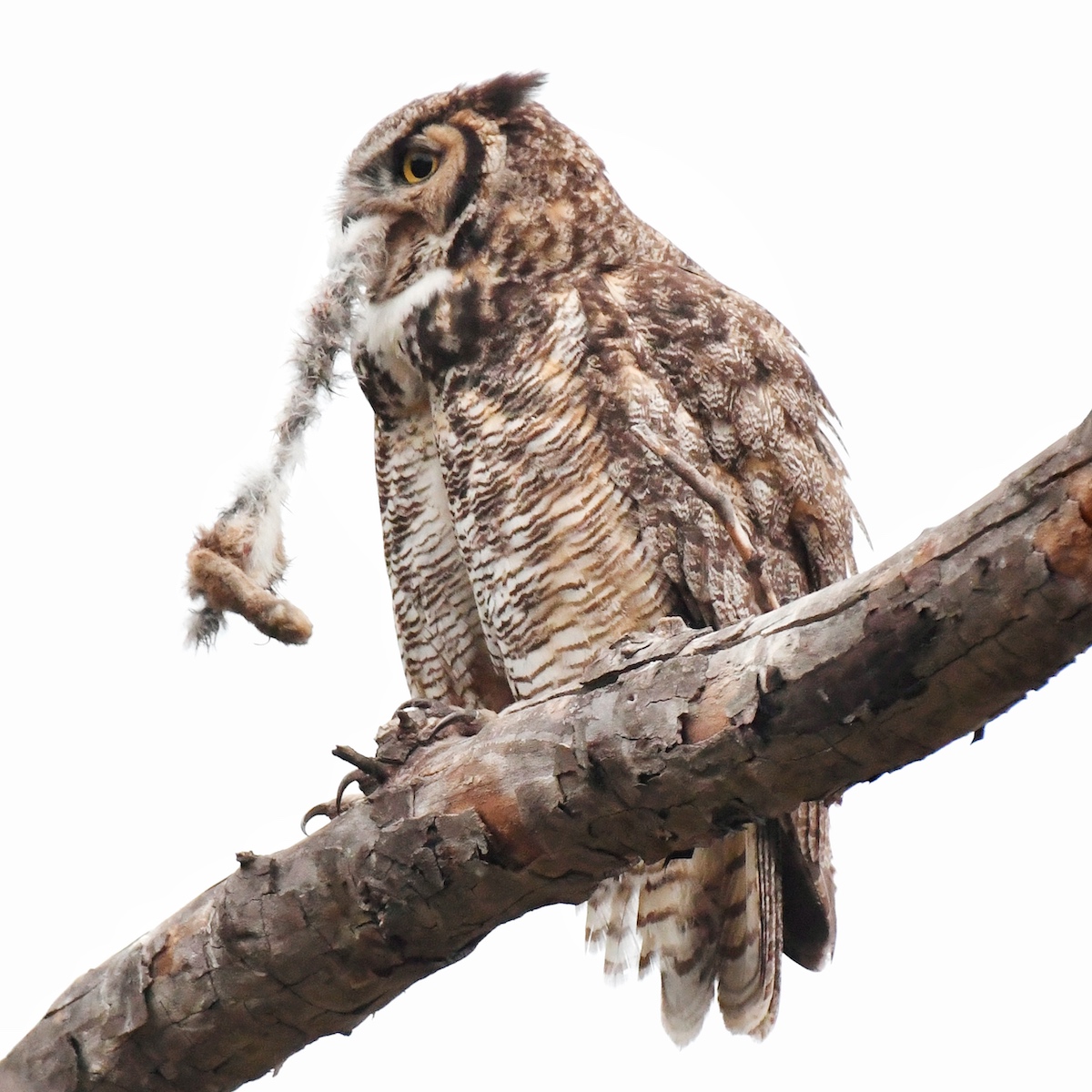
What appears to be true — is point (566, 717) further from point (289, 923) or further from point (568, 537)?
point (568, 537)

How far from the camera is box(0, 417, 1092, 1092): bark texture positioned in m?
1.71

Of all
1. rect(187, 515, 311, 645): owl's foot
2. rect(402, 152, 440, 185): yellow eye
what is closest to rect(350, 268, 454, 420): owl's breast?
rect(402, 152, 440, 185): yellow eye

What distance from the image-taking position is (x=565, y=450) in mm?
3203

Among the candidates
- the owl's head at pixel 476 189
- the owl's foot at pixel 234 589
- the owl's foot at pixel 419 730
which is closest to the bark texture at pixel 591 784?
the owl's foot at pixel 419 730

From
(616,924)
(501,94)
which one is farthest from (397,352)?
(616,924)

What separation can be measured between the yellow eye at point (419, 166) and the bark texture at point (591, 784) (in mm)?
1755

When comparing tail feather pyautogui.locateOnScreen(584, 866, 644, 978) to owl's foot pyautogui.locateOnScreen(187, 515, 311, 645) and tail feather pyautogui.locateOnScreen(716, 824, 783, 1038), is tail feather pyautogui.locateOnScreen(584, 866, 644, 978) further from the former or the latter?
owl's foot pyautogui.locateOnScreen(187, 515, 311, 645)

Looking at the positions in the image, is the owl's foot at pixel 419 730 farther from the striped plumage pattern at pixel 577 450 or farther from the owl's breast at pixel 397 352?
the owl's breast at pixel 397 352

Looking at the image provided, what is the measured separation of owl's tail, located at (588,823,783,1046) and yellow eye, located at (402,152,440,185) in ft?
5.65

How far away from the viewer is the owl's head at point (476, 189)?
11.6 ft

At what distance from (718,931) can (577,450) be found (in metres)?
1.10

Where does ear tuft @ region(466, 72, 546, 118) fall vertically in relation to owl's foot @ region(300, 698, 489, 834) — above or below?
above

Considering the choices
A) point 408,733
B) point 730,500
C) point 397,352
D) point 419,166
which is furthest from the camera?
point 419,166

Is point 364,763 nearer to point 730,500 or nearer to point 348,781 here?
point 348,781
